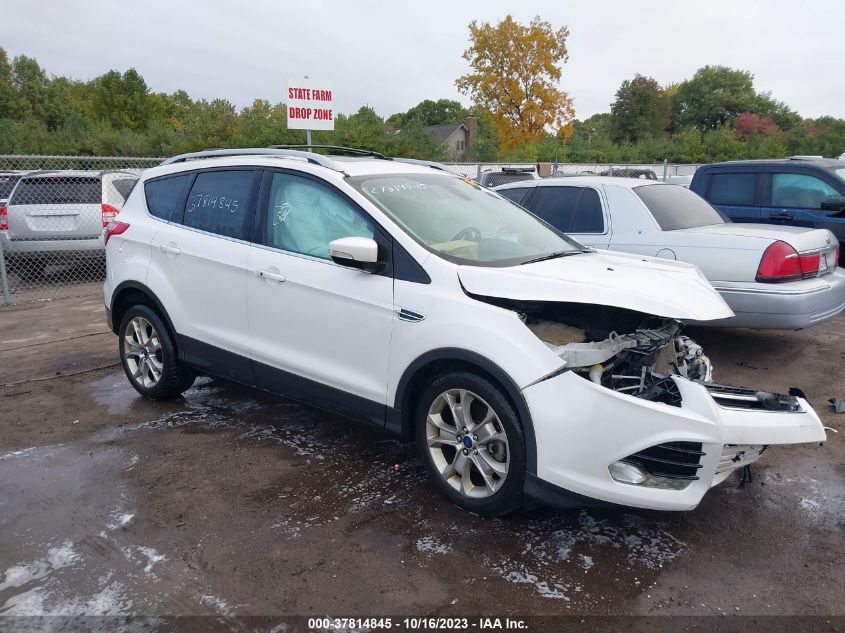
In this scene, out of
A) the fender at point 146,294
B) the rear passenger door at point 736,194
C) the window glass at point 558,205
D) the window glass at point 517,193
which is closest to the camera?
the fender at point 146,294

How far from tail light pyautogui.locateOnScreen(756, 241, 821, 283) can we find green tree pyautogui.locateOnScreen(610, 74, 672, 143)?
174 ft

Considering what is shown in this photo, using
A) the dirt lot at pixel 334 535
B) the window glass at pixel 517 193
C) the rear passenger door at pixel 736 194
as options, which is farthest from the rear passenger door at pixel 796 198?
the dirt lot at pixel 334 535

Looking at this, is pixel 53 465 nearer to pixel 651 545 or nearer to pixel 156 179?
pixel 156 179

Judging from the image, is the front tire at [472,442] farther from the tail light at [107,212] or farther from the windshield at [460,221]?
the tail light at [107,212]

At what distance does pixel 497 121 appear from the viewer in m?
43.7

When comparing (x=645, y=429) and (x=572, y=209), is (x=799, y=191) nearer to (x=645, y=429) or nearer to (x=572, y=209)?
(x=572, y=209)

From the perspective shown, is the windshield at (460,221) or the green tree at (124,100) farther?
the green tree at (124,100)

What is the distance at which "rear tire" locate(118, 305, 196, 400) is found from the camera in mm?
4898

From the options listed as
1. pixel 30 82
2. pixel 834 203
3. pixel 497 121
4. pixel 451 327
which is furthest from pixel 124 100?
pixel 451 327

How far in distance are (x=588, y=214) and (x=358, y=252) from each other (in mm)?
3649

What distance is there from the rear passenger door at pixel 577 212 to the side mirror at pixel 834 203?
290cm

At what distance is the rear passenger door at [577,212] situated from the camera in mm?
6359

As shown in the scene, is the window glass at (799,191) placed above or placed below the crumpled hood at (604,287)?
above

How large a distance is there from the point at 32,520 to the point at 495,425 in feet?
8.00
